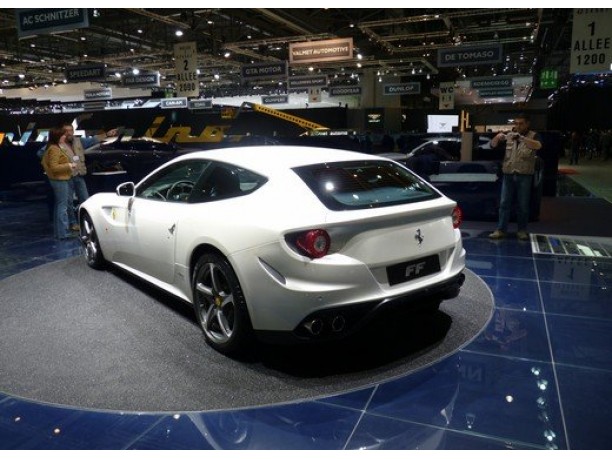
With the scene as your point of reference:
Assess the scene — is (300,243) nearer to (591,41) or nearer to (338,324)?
(338,324)

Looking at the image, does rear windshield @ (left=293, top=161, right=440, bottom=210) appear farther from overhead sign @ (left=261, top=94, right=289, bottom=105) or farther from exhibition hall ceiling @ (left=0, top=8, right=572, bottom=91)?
overhead sign @ (left=261, top=94, right=289, bottom=105)

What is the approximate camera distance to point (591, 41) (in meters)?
8.35

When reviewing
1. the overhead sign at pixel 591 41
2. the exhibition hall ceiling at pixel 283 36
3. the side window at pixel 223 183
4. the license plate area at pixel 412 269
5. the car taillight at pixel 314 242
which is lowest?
the license plate area at pixel 412 269

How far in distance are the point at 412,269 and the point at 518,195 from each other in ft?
13.5

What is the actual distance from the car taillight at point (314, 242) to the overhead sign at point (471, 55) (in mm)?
13898

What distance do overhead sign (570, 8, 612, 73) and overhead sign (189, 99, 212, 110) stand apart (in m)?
23.4

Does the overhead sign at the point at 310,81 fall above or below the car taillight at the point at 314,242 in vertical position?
above

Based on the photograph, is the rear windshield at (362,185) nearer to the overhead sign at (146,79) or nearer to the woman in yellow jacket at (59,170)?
the woman in yellow jacket at (59,170)

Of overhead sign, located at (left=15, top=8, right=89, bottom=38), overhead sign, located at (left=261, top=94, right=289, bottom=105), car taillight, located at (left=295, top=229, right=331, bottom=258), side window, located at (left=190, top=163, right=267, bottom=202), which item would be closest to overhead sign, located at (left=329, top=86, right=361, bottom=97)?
overhead sign, located at (left=261, top=94, right=289, bottom=105)

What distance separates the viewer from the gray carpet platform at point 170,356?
3.00 metres

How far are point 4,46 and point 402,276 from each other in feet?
85.8

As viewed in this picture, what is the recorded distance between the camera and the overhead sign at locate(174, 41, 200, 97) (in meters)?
16.9

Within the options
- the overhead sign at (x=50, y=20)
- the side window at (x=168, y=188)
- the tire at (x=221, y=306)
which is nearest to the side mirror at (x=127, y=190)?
the side window at (x=168, y=188)

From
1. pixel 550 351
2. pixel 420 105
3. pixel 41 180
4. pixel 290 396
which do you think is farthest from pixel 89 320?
pixel 420 105
